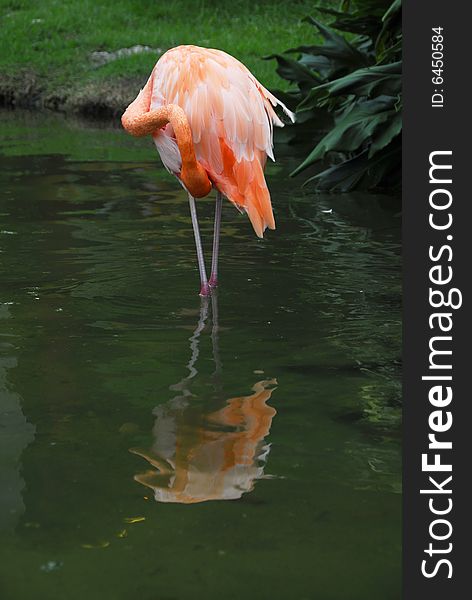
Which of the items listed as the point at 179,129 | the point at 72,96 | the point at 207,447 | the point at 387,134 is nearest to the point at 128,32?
the point at 72,96

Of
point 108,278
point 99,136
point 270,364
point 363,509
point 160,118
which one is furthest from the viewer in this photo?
point 99,136

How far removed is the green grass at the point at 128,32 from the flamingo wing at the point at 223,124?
7877mm

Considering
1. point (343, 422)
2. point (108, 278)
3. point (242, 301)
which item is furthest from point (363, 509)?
point (108, 278)

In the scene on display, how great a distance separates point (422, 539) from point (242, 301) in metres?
Answer: 2.58

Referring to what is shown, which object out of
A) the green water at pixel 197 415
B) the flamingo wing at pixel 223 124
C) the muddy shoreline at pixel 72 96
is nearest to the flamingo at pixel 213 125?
the flamingo wing at pixel 223 124

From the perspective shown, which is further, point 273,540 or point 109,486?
point 109,486

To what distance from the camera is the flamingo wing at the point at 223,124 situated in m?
4.98

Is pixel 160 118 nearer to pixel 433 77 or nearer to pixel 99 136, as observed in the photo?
pixel 433 77

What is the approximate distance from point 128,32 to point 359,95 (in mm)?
9211

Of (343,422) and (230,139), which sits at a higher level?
(230,139)

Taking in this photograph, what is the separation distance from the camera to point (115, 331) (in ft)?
15.0

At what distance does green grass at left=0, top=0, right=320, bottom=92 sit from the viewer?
14367mm

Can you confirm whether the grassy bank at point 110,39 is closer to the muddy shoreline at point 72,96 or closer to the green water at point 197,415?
the muddy shoreline at point 72,96

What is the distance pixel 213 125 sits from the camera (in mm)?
4992
